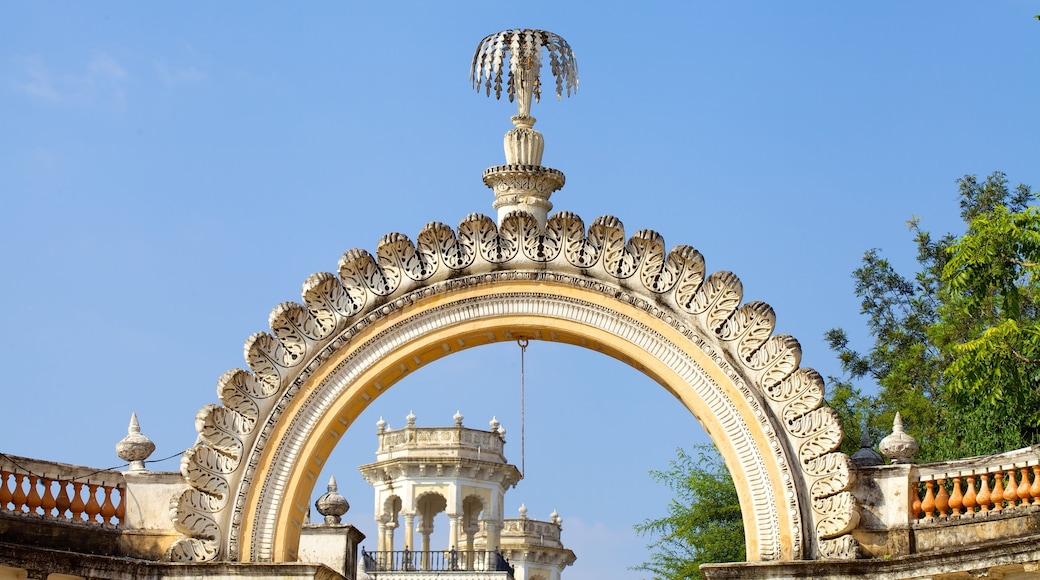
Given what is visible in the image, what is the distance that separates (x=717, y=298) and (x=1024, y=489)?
2993 mm

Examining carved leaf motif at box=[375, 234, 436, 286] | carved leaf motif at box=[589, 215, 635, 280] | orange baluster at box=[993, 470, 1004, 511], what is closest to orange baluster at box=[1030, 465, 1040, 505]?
orange baluster at box=[993, 470, 1004, 511]

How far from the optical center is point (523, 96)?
55.7 ft

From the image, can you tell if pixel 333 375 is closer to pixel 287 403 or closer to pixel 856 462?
pixel 287 403

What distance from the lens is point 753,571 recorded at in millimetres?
15086

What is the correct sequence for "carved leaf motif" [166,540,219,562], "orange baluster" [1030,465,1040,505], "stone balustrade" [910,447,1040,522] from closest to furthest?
"orange baluster" [1030,465,1040,505] → "stone balustrade" [910,447,1040,522] → "carved leaf motif" [166,540,219,562]

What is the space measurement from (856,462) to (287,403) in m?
5.03

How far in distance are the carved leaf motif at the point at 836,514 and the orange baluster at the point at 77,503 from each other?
6298 millimetres

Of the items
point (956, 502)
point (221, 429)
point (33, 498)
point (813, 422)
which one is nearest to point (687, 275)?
point (813, 422)

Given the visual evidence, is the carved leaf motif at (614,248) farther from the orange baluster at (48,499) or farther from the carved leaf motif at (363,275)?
the orange baluster at (48,499)

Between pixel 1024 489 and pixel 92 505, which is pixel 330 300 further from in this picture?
pixel 1024 489

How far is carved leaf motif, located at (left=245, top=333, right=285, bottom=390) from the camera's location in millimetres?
15867

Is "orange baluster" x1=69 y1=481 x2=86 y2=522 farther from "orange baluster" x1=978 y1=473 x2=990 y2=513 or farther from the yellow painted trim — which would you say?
"orange baluster" x1=978 y1=473 x2=990 y2=513

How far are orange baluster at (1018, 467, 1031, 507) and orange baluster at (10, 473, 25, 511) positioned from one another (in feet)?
27.1

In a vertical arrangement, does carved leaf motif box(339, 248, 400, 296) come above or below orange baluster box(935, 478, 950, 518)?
above
